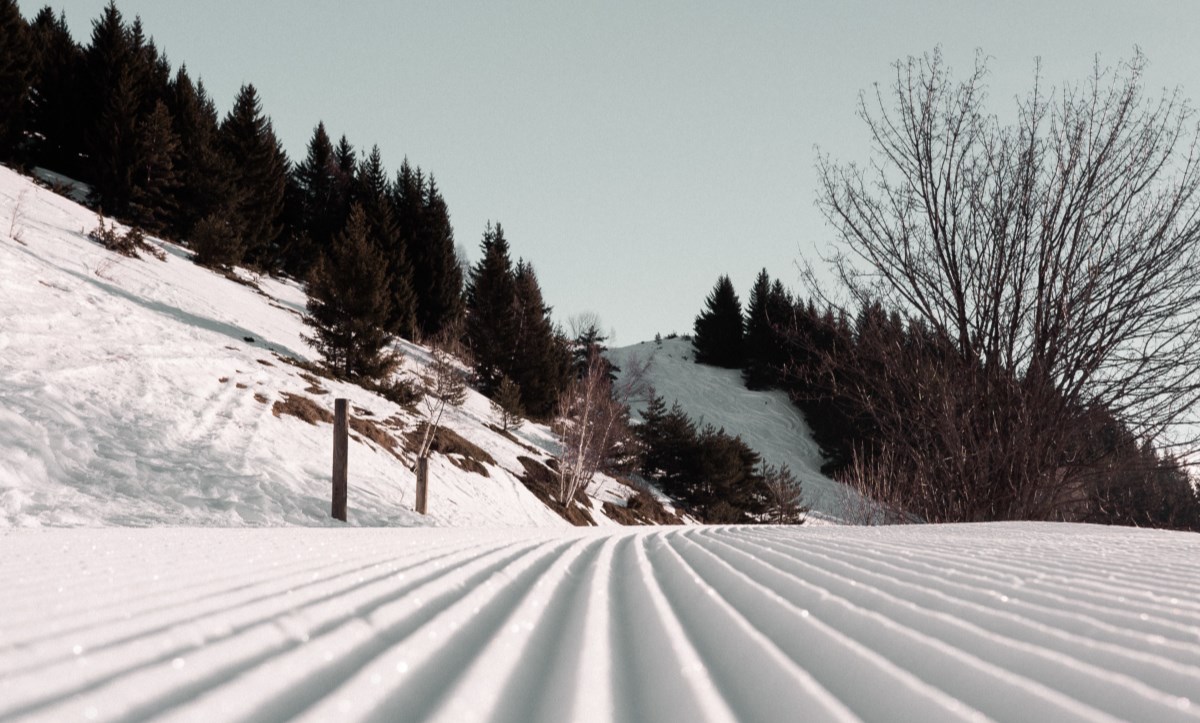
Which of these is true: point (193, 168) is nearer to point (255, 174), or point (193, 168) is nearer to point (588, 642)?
point (255, 174)

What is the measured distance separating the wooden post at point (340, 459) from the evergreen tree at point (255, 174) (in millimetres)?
21345

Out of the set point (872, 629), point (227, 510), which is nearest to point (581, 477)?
point (227, 510)

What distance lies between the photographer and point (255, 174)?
27969mm

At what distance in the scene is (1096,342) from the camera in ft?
19.4

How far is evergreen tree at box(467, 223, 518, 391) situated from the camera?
80.6ft

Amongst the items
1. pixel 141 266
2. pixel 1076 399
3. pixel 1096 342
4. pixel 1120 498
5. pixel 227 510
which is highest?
pixel 1096 342

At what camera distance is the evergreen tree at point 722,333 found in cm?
3978

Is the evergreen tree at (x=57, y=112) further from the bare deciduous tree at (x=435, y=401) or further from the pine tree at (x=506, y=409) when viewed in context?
the pine tree at (x=506, y=409)

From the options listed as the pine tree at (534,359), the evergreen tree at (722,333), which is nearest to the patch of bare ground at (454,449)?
the pine tree at (534,359)

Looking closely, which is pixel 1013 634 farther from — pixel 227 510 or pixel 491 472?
pixel 491 472

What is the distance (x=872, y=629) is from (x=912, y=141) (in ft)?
23.7

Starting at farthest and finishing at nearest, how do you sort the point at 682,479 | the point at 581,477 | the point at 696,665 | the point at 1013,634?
the point at 682,479 → the point at 581,477 → the point at 1013,634 → the point at 696,665

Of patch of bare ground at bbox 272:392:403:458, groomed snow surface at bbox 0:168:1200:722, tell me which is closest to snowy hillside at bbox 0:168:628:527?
patch of bare ground at bbox 272:392:403:458

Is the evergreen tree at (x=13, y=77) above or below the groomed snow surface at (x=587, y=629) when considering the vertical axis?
above
